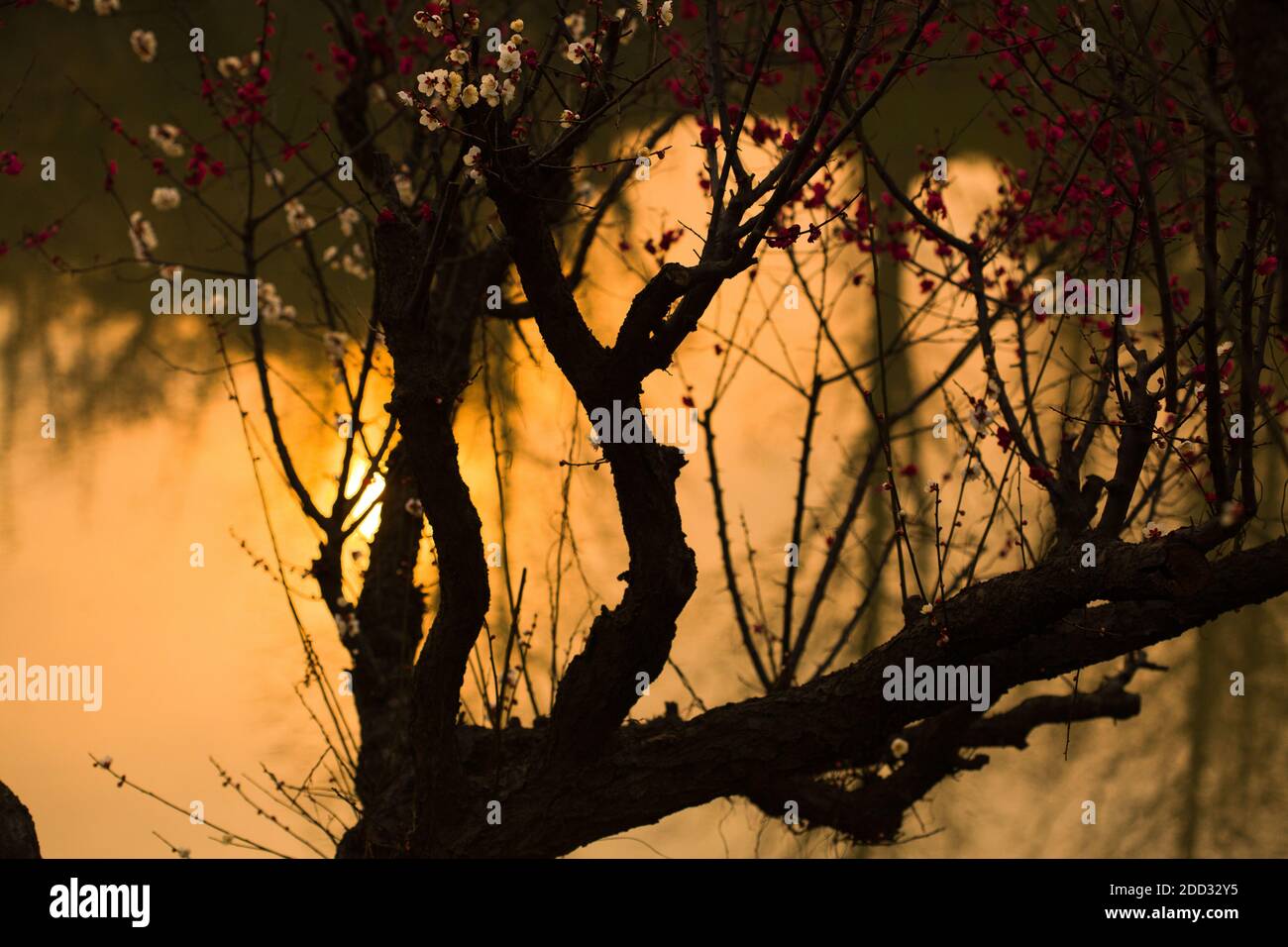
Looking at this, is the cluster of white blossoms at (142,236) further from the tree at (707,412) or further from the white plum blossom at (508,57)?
the white plum blossom at (508,57)

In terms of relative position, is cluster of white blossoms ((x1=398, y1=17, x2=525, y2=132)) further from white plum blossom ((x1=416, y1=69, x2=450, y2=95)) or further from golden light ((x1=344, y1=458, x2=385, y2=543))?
golden light ((x1=344, y1=458, x2=385, y2=543))

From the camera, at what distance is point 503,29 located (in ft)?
10.1

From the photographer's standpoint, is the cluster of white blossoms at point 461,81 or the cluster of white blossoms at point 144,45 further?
the cluster of white blossoms at point 144,45

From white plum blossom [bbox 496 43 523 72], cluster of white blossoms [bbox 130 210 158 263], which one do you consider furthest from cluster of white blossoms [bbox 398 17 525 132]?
cluster of white blossoms [bbox 130 210 158 263]

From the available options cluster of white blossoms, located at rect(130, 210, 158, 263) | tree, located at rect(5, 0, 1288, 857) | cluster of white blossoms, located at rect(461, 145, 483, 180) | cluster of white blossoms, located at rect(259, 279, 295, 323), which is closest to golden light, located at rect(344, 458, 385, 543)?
tree, located at rect(5, 0, 1288, 857)

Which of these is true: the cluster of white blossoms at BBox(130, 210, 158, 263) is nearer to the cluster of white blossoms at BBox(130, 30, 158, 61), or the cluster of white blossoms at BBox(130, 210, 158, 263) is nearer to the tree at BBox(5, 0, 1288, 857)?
the tree at BBox(5, 0, 1288, 857)

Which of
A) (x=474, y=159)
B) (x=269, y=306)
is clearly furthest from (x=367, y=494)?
(x=474, y=159)

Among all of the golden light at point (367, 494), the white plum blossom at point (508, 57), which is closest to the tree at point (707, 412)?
the white plum blossom at point (508, 57)

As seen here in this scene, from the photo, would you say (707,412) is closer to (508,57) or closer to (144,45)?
(508,57)

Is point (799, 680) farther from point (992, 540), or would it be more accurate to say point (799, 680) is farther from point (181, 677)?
point (181, 677)

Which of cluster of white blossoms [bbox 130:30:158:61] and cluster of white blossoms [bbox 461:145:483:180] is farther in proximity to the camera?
cluster of white blossoms [bbox 130:30:158:61]

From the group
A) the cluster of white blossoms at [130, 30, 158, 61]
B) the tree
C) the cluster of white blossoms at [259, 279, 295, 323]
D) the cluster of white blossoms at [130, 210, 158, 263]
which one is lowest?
the tree

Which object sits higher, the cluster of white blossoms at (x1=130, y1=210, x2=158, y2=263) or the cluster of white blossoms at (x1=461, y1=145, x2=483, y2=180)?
the cluster of white blossoms at (x1=130, y1=210, x2=158, y2=263)

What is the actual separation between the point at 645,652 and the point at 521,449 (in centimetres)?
155
